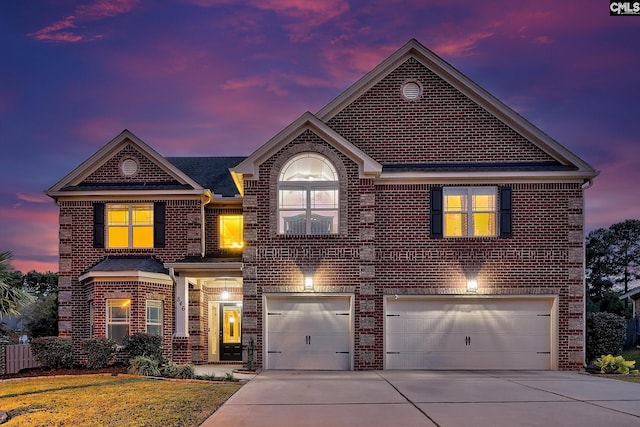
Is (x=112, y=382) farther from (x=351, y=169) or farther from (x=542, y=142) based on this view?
(x=542, y=142)

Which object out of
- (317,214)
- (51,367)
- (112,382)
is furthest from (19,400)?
(317,214)

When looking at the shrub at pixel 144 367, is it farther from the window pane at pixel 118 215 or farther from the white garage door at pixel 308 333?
the window pane at pixel 118 215

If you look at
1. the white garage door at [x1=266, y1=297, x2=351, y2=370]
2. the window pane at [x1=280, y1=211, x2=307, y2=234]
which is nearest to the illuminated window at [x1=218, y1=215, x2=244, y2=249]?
the window pane at [x1=280, y1=211, x2=307, y2=234]

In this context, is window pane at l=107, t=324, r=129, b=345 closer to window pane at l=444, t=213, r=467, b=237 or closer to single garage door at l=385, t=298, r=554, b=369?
single garage door at l=385, t=298, r=554, b=369

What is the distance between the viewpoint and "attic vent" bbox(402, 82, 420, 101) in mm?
19766

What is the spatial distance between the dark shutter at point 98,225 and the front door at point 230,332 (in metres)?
5.01

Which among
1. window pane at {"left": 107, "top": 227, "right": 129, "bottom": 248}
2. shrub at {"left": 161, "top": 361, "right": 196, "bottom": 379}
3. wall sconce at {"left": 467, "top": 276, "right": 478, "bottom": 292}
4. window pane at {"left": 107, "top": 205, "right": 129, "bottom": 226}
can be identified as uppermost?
window pane at {"left": 107, "top": 205, "right": 129, "bottom": 226}

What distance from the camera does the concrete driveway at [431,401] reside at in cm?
1020

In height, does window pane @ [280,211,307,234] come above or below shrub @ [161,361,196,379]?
above

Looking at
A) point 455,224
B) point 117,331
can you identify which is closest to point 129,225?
point 117,331

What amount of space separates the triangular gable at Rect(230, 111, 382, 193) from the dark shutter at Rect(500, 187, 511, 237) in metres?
4.08
